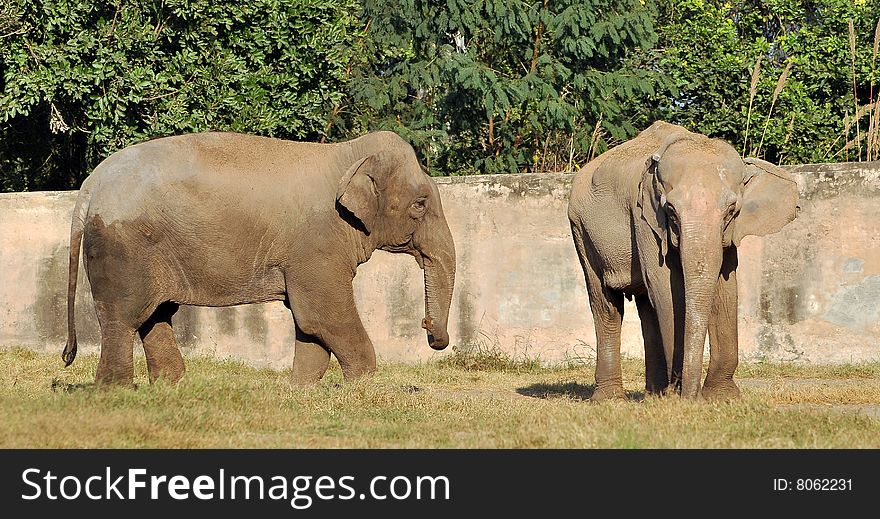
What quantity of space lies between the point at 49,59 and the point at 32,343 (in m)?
4.02

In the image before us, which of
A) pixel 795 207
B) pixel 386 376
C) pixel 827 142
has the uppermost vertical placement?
pixel 827 142

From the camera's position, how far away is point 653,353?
10.7m

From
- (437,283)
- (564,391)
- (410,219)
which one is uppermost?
(410,219)

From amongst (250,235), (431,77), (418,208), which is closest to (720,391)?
(418,208)

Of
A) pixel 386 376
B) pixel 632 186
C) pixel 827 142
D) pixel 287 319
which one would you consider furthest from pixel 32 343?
pixel 827 142

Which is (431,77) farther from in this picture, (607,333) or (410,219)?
(607,333)

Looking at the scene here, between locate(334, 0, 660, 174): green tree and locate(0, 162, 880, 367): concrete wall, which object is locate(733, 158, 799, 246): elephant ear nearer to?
locate(0, 162, 880, 367): concrete wall

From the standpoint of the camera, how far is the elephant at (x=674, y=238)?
9125 millimetres

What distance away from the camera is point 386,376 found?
13.5 meters

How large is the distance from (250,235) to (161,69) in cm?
884

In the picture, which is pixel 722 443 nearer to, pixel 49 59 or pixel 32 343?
pixel 32 343

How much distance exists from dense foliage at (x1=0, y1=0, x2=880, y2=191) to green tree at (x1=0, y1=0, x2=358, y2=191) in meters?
0.03

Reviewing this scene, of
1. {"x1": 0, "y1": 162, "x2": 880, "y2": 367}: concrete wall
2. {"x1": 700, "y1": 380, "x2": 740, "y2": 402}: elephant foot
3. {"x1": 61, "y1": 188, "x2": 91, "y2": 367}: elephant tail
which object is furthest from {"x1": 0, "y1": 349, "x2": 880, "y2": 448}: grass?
{"x1": 0, "y1": 162, "x2": 880, "y2": 367}: concrete wall

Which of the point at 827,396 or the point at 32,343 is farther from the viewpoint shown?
the point at 32,343
